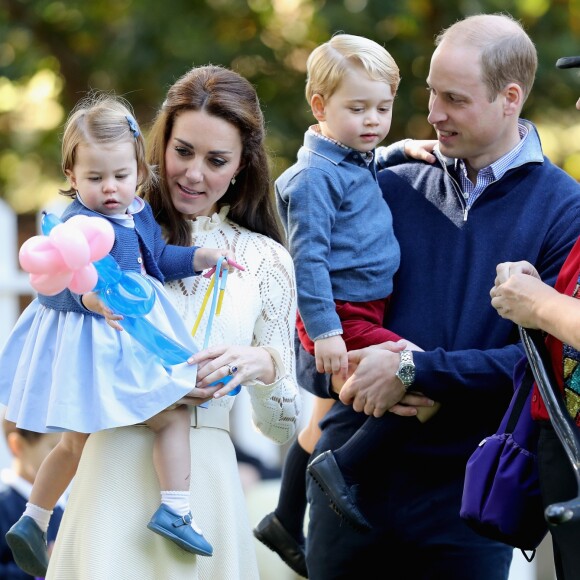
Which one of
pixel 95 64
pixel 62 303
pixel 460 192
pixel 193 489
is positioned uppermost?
pixel 95 64

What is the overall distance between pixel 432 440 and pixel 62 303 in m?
1.16

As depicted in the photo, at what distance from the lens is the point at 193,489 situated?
3285 mm

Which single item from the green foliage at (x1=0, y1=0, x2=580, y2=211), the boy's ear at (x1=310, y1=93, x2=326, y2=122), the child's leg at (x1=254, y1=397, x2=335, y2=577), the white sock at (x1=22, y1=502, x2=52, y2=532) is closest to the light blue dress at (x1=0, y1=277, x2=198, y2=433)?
the white sock at (x1=22, y1=502, x2=52, y2=532)

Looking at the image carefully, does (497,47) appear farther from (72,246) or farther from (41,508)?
(41,508)

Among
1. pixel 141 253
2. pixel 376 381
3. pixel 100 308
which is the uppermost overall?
pixel 141 253

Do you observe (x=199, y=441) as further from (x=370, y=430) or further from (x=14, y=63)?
(x=14, y=63)

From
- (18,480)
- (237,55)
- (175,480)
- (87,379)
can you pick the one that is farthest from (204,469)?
(237,55)

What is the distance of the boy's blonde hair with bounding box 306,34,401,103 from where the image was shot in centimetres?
358

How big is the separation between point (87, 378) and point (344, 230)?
92 centimetres

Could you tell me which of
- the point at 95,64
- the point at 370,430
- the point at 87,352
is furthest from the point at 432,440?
the point at 95,64

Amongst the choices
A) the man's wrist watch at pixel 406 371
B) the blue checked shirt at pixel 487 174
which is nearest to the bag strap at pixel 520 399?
the man's wrist watch at pixel 406 371

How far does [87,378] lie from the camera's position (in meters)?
3.09

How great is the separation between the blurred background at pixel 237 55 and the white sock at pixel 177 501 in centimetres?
423

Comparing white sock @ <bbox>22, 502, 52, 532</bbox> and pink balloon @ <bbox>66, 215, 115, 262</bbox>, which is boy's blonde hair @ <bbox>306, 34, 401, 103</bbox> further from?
white sock @ <bbox>22, 502, 52, 532</bbox>
